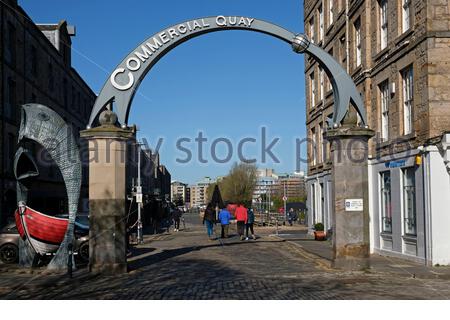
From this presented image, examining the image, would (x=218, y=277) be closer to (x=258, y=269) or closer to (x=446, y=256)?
(x=258, y=269)

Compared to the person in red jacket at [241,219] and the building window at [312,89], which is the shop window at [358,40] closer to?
the building window at [312,89]

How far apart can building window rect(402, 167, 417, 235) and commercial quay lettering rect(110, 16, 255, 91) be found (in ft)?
23.1

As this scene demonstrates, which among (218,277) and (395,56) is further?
(395,56)

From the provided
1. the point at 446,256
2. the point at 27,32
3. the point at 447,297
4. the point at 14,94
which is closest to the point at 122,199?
the point at 447,297

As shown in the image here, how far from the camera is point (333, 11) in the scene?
27.9 m

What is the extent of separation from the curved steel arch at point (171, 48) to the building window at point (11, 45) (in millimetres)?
19208

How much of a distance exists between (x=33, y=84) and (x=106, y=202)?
24.8 meters

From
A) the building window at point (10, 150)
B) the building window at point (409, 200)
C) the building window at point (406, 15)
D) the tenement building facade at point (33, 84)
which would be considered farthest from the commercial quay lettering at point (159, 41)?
the building window at point (10, 150)

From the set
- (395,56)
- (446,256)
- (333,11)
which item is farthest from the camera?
(333,11)

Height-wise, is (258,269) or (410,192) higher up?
(410,192)

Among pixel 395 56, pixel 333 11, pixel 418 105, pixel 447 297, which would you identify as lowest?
pixel 447 297

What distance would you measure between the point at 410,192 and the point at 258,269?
5.93 m

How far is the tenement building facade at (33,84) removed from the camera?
31672 mm

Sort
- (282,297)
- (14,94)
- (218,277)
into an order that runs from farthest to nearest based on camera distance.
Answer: (14,94)
(218,277)
(282,297)
